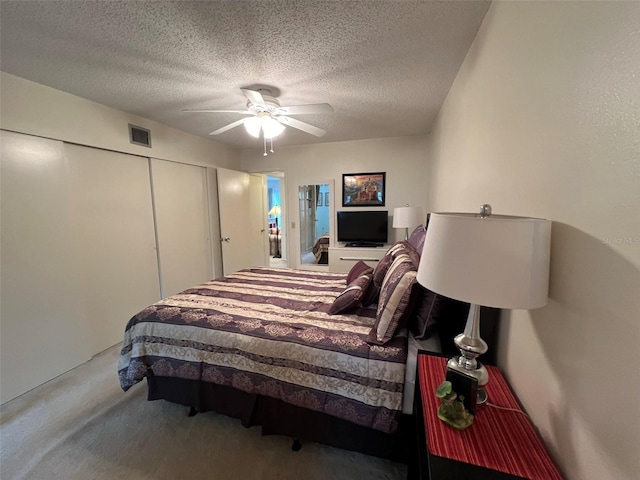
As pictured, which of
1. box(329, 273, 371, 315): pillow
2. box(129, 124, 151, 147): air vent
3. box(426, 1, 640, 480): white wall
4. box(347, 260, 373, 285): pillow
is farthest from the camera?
box(129, 124, 151, 147): air vent

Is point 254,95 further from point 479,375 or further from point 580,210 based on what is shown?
point 479,375

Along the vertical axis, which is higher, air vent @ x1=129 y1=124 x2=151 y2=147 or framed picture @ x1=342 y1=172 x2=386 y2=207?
air vent @ x1=129 y1=124 x2=151 y2=147

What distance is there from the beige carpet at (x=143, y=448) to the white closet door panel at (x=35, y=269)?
32cm

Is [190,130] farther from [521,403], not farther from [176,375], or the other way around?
[521,403]

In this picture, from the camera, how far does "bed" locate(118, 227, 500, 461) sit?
1.38 metres

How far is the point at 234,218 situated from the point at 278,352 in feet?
10.8

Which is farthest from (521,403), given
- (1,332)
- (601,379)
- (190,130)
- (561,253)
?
(190,130)

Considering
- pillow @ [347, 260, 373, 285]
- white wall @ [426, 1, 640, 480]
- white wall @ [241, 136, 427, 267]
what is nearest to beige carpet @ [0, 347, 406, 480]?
white wall @ [426, 1, 640, 480]

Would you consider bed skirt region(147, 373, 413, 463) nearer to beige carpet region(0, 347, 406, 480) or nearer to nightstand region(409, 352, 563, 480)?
beige carpet region(0, 347, 406, 480)

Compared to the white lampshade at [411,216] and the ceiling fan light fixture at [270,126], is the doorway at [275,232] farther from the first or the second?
the ceiling fan light fixture at [270,126]

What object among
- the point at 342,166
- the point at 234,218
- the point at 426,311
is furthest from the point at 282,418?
the point at 342,166

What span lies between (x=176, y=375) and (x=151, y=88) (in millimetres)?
2344

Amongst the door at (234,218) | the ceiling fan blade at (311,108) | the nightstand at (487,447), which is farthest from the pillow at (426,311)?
Answer: the door at (234,218)

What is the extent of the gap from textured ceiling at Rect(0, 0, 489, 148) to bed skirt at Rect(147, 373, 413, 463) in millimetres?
2154
